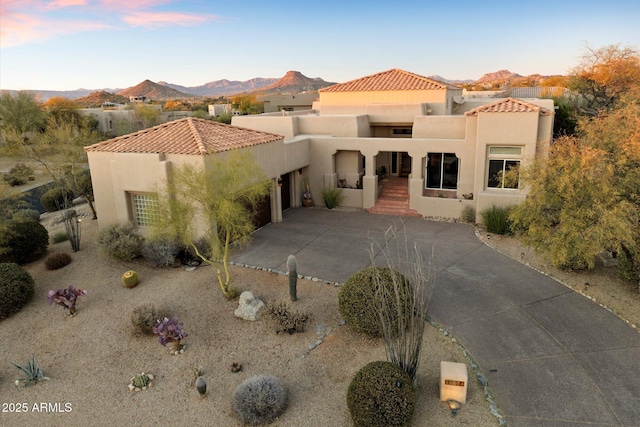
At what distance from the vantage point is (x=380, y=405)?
830 centimetres

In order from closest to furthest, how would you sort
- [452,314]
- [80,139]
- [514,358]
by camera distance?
[514,358] < [452,314] < [80,139]

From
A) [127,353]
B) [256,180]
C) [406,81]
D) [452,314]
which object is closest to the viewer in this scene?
[127,353]

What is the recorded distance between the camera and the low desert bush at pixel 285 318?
39.9 ft

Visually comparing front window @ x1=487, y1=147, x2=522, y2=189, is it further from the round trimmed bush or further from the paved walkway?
the round trimmed bush

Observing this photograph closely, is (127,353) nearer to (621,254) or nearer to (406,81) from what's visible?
(621,254)

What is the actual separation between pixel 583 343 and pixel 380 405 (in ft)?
20.5

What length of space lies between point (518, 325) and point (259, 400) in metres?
7.37

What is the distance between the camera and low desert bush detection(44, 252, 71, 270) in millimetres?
17125

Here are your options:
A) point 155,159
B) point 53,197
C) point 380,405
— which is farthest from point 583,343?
point 53,197

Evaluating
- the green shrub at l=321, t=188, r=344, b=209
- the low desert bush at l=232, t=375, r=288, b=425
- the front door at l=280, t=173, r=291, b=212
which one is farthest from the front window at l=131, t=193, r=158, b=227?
the low desert bush at l=232, t=375, r=288, b=425

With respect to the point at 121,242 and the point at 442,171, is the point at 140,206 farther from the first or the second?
the point at 442,171

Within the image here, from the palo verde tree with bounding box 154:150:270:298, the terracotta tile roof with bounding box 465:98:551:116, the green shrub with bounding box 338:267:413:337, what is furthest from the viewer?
the terracotta tile roof with bounding box 465:98:551:116

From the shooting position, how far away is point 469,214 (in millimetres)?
21984

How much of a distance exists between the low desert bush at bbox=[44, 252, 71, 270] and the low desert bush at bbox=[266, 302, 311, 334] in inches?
380
